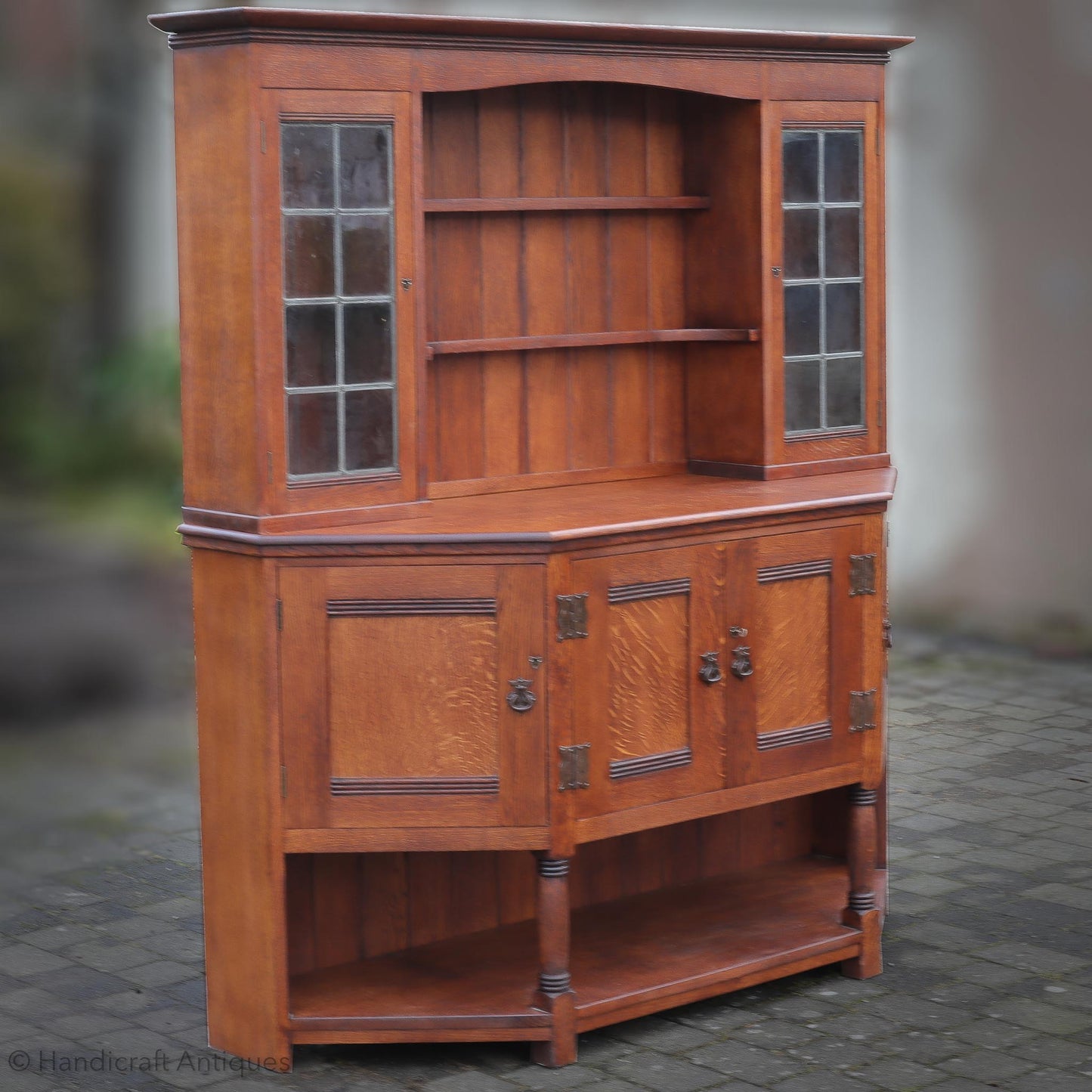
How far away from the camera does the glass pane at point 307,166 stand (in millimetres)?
4266

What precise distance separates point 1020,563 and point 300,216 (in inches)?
234

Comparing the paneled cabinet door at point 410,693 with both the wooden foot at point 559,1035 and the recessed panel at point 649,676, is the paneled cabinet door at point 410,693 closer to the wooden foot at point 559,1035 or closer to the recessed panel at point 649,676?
the recessed panel at point 649,676

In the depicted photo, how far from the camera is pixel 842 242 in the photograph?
523 cm

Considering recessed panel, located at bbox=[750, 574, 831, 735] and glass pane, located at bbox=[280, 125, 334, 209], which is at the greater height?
glass pane, located at bbox=[280, 125, 334, 209]

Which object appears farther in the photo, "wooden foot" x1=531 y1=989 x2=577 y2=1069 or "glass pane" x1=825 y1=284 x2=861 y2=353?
"glass pane" x1=825 y1=284 x2=861 y2=353

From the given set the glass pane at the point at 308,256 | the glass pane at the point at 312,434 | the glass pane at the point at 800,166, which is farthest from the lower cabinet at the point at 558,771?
the glass pane at the point at 800,166

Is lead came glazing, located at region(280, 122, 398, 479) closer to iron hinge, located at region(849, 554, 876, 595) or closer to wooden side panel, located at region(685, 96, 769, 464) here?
wooden side panel, located at region(685, 96, 769, 464)

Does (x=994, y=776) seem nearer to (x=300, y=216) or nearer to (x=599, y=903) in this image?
(x=599, y=903)

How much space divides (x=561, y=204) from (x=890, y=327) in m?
5.14

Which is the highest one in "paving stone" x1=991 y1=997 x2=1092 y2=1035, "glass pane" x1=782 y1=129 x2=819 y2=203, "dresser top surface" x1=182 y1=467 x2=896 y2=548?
"glass pane" x1=782 y1=129 x2=819 y2=203

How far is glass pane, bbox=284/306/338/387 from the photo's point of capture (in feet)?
14.2

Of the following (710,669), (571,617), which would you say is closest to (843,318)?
(710,669)

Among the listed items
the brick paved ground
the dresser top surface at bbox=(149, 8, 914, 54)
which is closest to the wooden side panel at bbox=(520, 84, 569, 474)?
the dresser top surface at bbox=(149, 8, 914, 54)

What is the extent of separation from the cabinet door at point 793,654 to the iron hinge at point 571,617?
47cm
